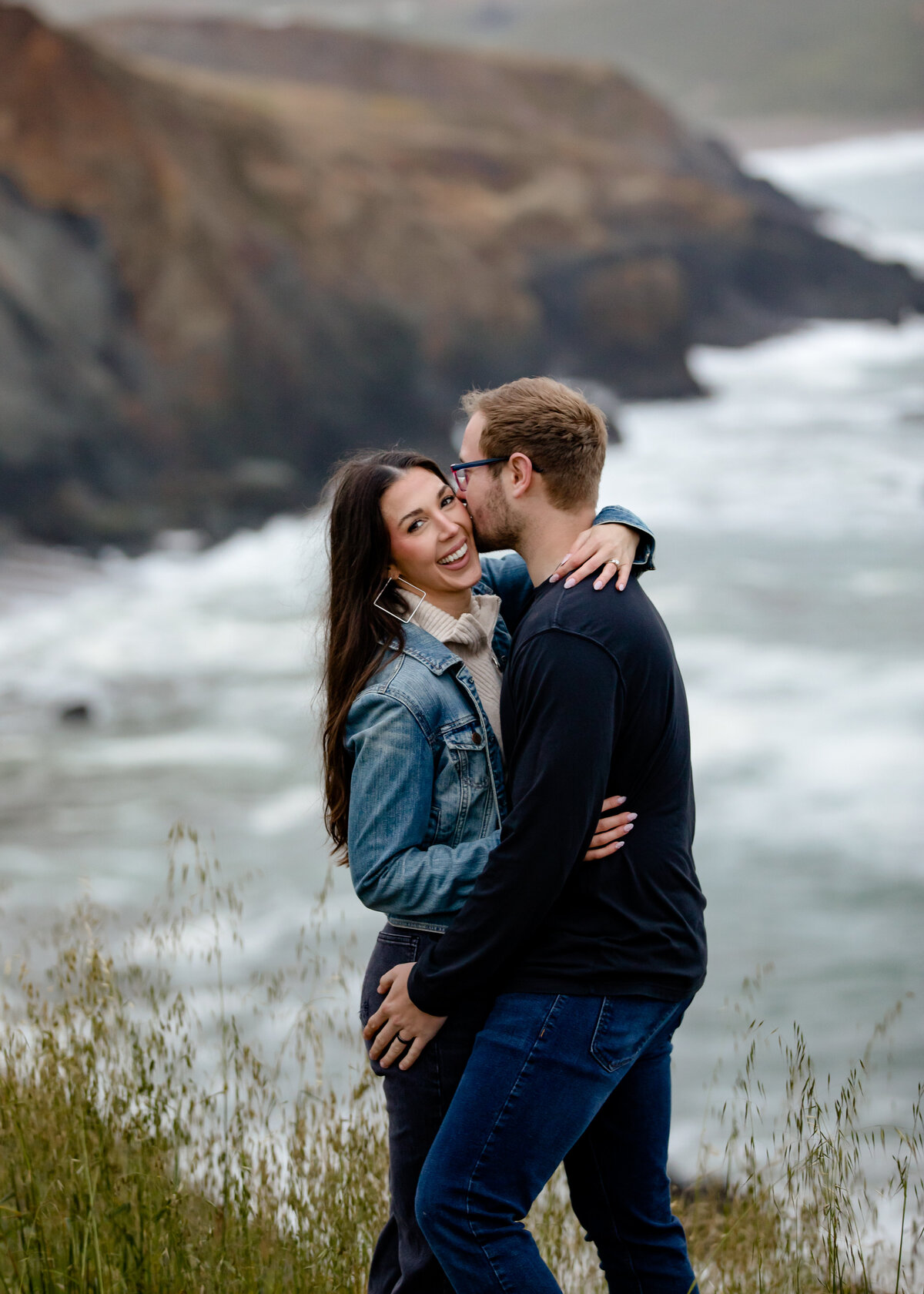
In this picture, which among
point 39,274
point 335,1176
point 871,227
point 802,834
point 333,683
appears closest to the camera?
point 333,683

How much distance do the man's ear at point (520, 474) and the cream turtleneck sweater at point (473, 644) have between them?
19cm

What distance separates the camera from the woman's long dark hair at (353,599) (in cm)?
177

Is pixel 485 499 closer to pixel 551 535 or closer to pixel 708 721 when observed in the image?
pixel 551 535

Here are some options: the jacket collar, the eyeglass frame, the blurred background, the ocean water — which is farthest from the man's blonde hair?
the blurred background

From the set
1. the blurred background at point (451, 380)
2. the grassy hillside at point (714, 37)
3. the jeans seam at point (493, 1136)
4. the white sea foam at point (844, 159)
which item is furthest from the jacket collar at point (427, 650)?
the white sea foam at point (844, 159)

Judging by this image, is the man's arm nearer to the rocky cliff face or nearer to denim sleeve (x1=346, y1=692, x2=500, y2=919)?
denim sleeve (x1=346, y1=692, x2=500, y2=919)

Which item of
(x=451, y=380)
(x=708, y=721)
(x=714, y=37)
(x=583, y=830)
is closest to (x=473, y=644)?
(x=583, y=830)

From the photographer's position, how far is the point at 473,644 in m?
1.83

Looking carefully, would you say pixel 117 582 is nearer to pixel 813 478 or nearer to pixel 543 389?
pixel 813 478

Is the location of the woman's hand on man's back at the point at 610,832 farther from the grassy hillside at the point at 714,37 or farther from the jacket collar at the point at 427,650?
the grassy hillside at the point at 714,37

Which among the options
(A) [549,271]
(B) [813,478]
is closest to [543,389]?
(B) [813,478]

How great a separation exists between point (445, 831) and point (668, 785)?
0.31 meters

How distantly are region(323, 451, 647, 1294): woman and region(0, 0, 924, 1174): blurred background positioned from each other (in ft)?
11.0

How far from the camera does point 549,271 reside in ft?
65.8
